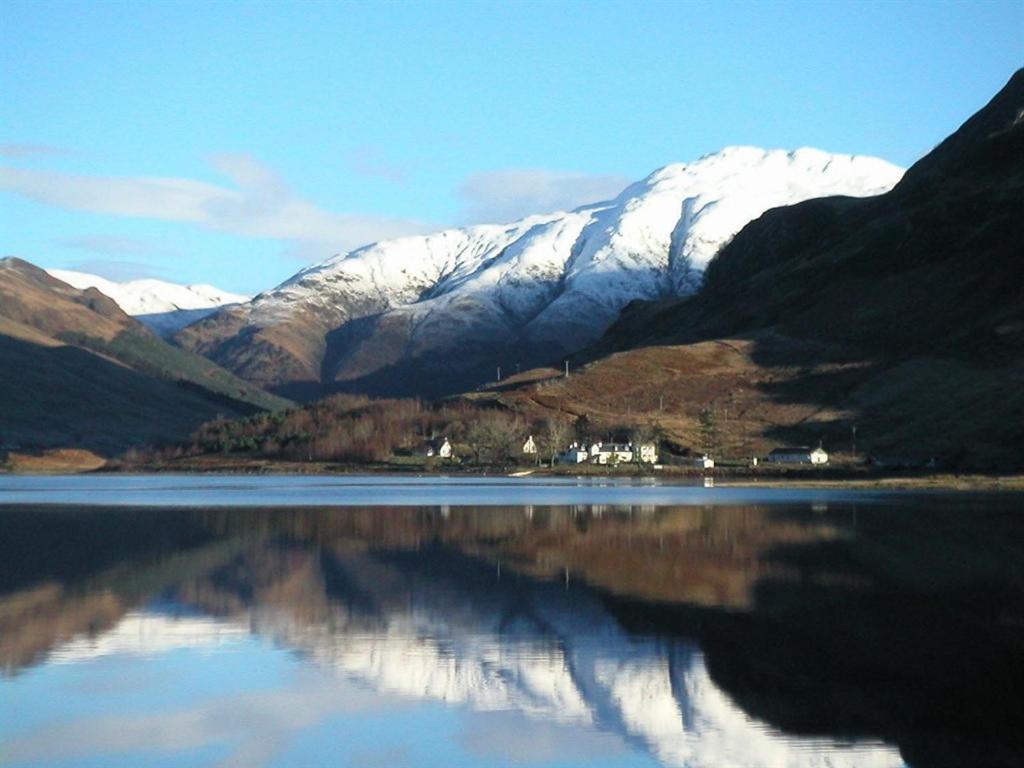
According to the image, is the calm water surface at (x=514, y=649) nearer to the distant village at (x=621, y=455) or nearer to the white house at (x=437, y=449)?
the distant village at (x=621, y=455)

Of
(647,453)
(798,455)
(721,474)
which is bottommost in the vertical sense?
(721,474)

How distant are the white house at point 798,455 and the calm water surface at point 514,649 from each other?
327ft

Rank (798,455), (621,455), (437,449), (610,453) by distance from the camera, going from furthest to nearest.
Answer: (437,449) → (621,455) → (610,453) → (798,455)

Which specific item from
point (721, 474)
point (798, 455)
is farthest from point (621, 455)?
point (721, 474)

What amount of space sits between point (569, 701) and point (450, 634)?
7.19m

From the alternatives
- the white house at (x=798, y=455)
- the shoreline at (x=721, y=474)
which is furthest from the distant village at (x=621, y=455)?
the shoreline at (x=721, y=474)

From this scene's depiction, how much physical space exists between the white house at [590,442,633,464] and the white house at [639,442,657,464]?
1.50 m

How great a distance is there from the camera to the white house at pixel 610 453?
17475 centimetres

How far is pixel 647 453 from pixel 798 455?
57.9 feet

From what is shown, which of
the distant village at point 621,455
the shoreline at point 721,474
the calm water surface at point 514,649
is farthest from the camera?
the distant village at point 621,455

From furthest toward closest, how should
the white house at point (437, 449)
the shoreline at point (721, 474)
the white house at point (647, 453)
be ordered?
the white house at point (437, 449) < the white house at point (647, 453) < the shoreline at point (721, 474)

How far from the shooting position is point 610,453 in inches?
6934

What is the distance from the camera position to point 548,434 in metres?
186

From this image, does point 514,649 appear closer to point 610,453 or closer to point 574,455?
point 610,453
